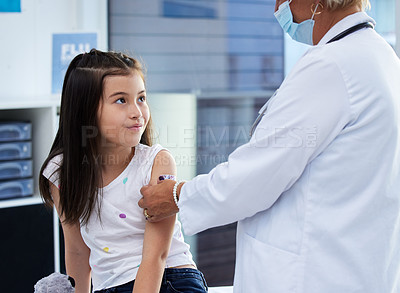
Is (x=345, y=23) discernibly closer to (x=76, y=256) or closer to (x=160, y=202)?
(x=160, y=202)

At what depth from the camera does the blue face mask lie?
1203 millimetres

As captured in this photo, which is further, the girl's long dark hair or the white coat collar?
the girl's long dark hair

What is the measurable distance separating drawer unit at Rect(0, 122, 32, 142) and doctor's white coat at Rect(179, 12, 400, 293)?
4.28 feet

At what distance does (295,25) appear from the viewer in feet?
4.01

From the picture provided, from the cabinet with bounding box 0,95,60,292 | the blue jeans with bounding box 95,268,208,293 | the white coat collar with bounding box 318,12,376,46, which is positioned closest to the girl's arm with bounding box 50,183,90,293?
the blue jeans with bounding box 95,268,208,293

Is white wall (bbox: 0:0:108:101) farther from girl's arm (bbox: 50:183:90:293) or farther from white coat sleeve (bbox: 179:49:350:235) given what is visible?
white coat sleeve (bbox: 179:49:350:235)

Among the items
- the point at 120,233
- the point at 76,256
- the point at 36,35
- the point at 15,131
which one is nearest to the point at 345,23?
the point at 120,233

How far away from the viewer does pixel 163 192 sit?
1.32 metres

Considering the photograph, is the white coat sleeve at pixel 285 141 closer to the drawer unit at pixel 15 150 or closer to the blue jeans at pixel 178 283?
the blue jeans at pixel 178 283

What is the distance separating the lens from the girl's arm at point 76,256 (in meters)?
1.52

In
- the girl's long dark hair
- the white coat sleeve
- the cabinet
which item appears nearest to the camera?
the white coat sleeve

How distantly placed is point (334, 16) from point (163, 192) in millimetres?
579

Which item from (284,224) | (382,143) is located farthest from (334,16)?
(284,224)

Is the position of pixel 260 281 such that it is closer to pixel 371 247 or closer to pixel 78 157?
pixel 371 247
